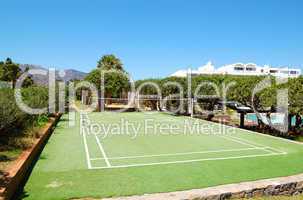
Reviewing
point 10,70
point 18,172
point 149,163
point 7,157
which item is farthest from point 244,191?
point 10,70

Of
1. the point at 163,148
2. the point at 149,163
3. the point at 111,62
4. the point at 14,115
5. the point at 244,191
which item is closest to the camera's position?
the point at 244,191

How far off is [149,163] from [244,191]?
10.4ft

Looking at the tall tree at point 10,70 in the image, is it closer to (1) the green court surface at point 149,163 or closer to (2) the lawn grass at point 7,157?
(1) the green court surface at point 149,163

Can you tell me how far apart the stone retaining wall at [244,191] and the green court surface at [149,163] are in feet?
1.51

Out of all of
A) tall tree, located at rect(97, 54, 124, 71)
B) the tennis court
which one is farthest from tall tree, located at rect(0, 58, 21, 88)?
the tennis court

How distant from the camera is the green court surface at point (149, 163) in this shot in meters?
6.55

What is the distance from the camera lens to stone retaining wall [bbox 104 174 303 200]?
588 centimetres

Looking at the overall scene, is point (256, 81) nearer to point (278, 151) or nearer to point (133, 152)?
point (278, 151)

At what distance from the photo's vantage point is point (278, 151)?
1088cm

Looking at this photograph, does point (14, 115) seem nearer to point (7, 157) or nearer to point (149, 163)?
point (7, 157)

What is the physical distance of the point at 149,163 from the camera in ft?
28.7

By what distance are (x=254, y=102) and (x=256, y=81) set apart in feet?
4.73

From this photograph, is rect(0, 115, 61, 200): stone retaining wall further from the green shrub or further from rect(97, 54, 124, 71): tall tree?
rect(97, 54, 124, 71): tall tree

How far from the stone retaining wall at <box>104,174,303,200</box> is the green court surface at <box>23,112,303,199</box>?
0.46 metres
